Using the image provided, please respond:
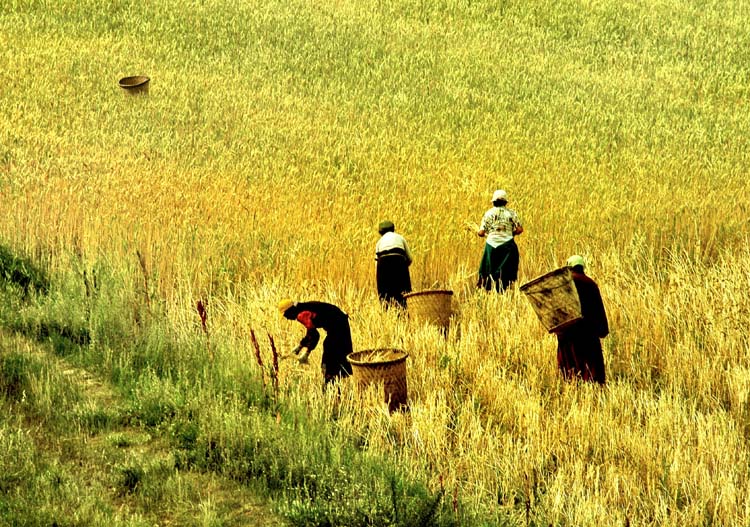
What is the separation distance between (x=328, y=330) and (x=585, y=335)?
193 cm

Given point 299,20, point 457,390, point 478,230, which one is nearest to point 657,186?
point 478,230

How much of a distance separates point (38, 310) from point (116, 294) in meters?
0.69

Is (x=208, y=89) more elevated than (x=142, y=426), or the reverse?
(x=208, y=89)

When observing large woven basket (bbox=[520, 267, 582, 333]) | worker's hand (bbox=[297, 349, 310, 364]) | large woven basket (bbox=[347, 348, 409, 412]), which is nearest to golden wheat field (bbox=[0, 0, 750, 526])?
large woven basket (bbox=[347, 348, 409, 412])

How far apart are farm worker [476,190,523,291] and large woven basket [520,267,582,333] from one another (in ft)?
9.82

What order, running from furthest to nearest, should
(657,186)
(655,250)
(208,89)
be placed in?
1. (208,89)
2. (657,186)
3. (655,250)

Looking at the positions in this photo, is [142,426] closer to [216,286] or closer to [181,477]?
[181,477]

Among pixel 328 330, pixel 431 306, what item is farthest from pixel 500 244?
pixel 328 330

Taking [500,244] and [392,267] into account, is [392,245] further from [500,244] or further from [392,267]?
[500,244]

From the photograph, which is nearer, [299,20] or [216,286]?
[216,286]

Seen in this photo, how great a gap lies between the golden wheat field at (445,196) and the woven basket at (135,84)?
1.07 ft

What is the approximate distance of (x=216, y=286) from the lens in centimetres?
1071

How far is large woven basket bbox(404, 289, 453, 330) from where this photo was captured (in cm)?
925

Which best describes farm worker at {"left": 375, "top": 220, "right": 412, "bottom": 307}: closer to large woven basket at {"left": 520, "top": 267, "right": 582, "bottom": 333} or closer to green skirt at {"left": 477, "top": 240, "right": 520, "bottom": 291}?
green skirt at {"left": 477, "top": 240, "right": 520, "bottom": 291}
